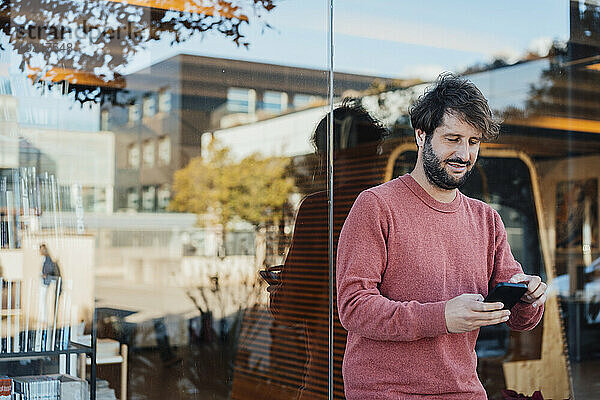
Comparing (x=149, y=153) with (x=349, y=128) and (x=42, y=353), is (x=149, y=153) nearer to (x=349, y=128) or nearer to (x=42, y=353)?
(x=349, y=128)

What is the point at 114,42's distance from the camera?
16.0ft

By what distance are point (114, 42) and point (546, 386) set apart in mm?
3200

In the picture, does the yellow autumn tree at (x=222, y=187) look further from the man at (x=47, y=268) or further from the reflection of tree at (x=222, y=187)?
the man at (x=47, y=268)

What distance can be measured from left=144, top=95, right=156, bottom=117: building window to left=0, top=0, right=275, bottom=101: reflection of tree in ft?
6.85

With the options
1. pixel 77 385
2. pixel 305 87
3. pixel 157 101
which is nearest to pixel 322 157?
pixel 305 87

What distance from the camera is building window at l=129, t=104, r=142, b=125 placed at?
289 inches

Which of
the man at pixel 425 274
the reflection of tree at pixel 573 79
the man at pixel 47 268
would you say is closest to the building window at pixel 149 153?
the man at pixel 47 268

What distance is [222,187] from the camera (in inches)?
289

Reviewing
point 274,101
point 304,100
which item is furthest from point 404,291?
point 274,101

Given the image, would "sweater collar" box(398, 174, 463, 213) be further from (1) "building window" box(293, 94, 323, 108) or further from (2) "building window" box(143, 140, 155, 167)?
A: (2) "building window" box(143, 140, 155, 167)

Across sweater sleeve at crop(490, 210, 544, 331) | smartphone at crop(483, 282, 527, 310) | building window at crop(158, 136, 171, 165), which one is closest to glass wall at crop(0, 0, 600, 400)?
building window at crop(158, 136, 171, 165)

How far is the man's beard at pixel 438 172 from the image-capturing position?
1905 millimetres

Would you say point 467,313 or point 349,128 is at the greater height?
point 349,128

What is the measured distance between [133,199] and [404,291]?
6.08 m
